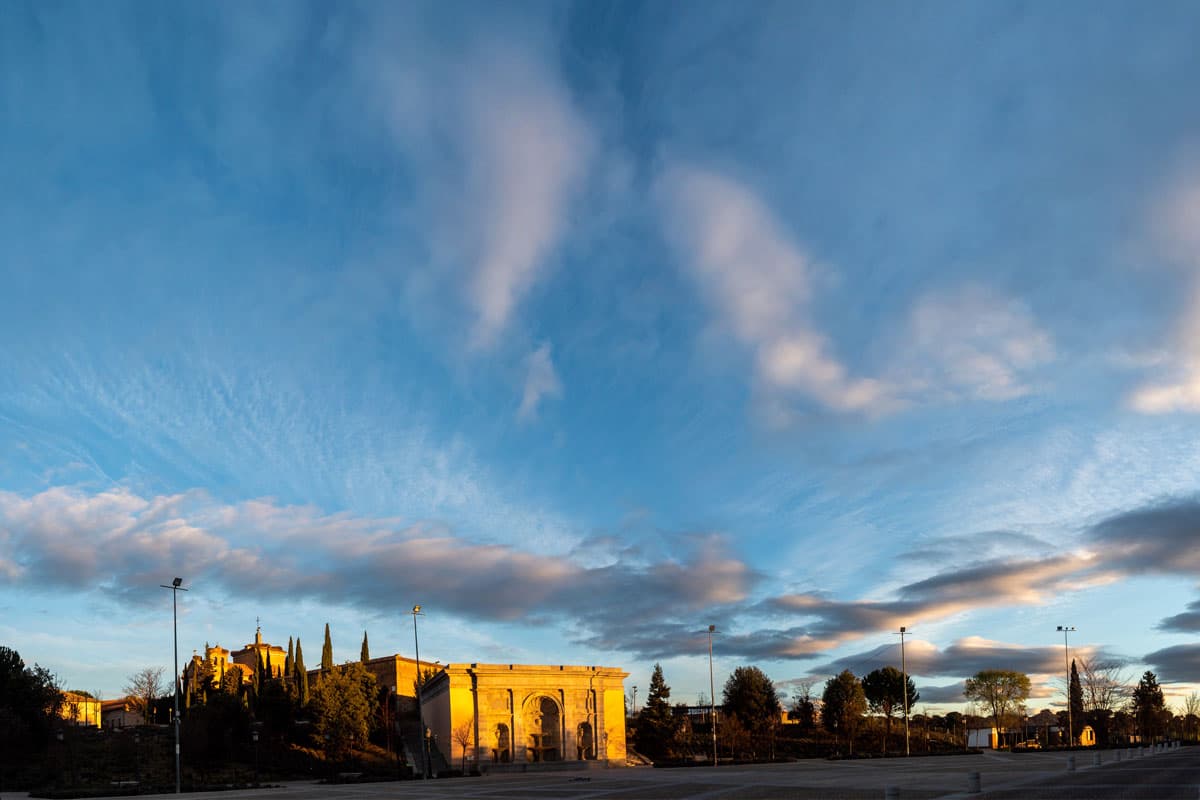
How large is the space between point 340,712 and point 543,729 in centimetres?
2006

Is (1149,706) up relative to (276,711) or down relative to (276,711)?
down

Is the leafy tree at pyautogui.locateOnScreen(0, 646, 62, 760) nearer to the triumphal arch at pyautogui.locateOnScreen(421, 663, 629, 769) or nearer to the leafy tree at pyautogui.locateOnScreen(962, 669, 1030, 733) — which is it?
the triumphal arch at pyautogui.locateOnScreen(421, 663, 629, 769)

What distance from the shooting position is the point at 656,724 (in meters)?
90.2

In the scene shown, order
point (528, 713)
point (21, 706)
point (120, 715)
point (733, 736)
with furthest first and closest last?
point (120, 715) → point (733, 736) → point (528, 713) → point (21, 706)

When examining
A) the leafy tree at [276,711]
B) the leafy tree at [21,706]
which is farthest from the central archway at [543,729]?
the leafy tree at [21,706]

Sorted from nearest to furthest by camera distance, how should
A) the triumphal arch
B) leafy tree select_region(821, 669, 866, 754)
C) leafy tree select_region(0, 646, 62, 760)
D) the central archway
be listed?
leafy tree select_region(0, 646, 62, 760), the triumphal arch, the central archway, leafy tree select_region(821, 669, 866, 754)

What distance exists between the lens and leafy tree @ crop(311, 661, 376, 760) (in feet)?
229

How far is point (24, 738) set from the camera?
2516 inches

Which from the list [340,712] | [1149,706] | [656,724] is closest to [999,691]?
[1149,706]

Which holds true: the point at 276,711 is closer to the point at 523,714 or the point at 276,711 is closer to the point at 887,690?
the point at 523,714

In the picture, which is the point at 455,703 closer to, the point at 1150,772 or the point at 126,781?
the point at 126,781

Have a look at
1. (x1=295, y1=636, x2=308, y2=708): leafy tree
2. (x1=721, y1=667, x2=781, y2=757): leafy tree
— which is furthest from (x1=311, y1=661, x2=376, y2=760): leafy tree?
(x1=721, y1=667, x2=781, y2=757): leafy tree

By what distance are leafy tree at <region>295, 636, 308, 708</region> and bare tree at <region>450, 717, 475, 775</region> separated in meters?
12.8

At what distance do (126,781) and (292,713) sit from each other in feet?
84.2
